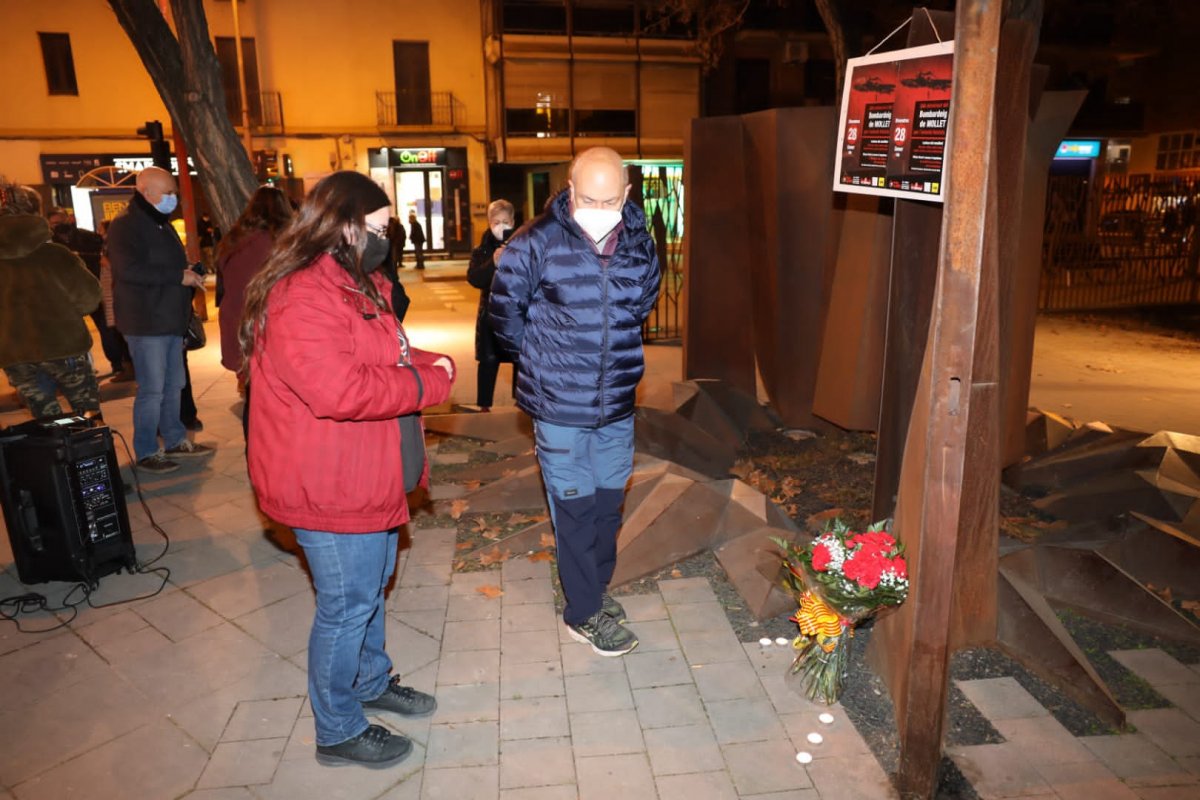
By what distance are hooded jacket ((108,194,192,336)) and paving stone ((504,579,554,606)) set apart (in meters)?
3.54

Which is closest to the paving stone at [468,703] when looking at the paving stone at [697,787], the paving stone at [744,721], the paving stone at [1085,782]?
the paving stone at [697,787]

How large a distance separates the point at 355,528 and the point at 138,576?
2.68 metres

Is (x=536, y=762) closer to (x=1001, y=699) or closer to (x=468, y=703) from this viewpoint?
(x=468, y=703)

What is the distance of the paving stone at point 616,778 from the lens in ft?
9.65

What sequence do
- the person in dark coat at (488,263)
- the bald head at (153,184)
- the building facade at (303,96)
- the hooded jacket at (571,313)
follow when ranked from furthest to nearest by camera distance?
the building facade at (303,96) < the person in dark coat at (488,263) < the bald head at (153,184) < the hooded jacket at (571,313)

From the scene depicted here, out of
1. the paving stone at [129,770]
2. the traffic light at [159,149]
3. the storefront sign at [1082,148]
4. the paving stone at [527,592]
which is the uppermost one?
the storefront sign at [1082,148]

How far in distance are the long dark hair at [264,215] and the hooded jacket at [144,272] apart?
816 mm

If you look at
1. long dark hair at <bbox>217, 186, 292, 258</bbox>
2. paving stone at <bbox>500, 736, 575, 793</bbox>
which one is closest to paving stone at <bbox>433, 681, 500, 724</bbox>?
paving stone at <bbox>500, 736, 575, 793</bbox>

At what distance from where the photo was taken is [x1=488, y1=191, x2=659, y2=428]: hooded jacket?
3492 millimetres

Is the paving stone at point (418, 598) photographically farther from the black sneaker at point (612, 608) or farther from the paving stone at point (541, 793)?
the paving stone at point (541, 793)

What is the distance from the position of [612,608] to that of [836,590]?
1254 millimetres

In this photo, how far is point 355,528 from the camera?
9.11 feet

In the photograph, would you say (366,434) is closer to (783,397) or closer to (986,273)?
(986,273)

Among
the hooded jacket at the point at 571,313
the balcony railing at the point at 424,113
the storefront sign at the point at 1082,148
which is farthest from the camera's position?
the storefront sign at the point at 1082,148
